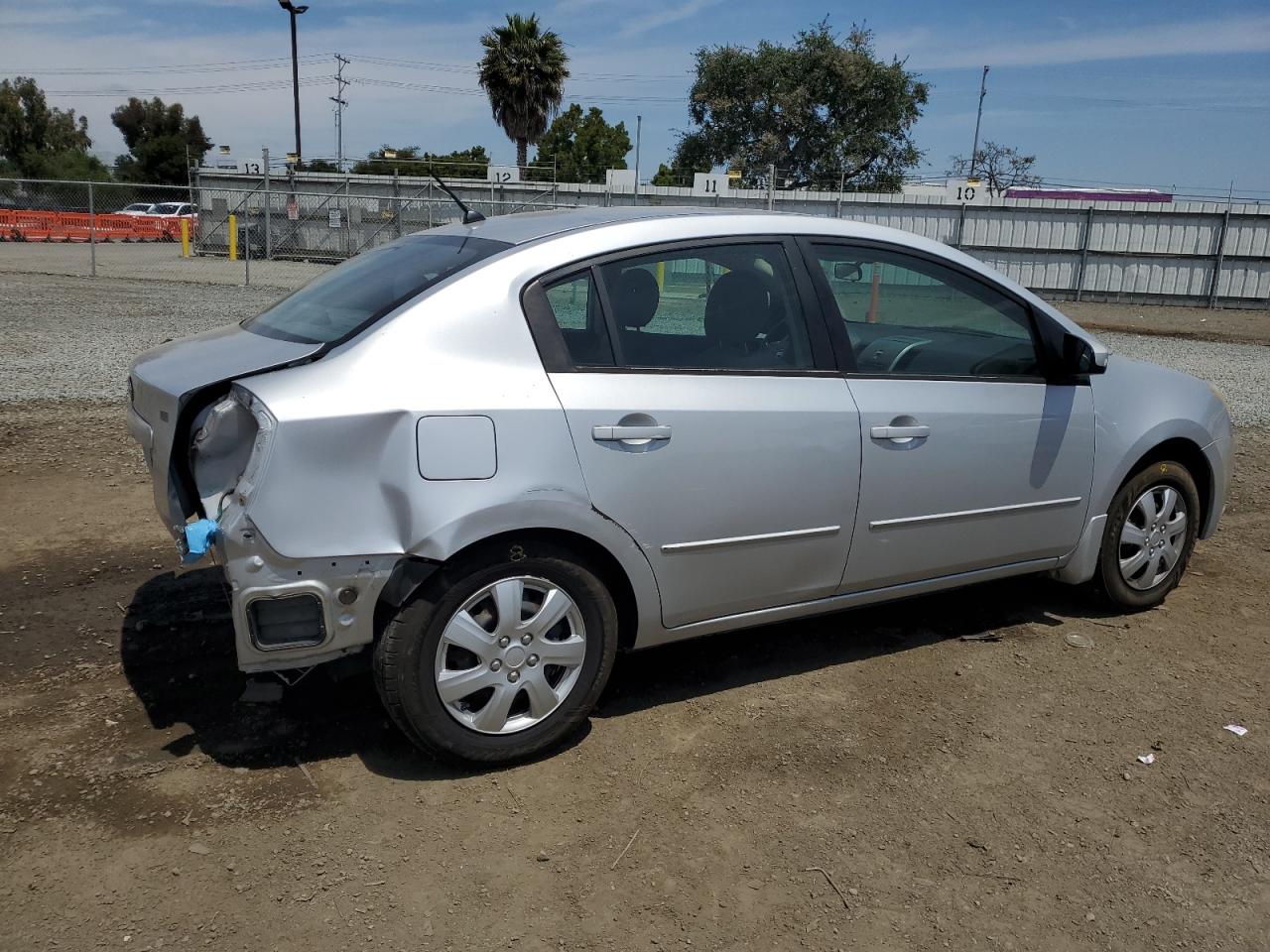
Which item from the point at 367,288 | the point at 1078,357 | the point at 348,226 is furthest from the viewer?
the point at 348,226

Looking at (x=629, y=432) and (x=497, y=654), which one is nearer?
(x=497, y=654)

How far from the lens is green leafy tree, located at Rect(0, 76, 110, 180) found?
183 feet

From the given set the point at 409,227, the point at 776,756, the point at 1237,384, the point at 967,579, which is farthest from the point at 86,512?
the point at 409,227

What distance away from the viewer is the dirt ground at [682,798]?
263 centimetres

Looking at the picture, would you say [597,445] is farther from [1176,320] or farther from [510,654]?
[1176,320]

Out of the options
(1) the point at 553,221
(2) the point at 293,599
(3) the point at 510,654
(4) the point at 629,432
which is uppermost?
(1) the point at 553,221

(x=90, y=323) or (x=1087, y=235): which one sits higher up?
(x=1087, y=235)

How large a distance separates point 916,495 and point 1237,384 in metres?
9.83

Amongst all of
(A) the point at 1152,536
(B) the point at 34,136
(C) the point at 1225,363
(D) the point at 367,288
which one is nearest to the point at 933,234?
(C) the point at 1225,363

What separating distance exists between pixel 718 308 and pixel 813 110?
163 ft

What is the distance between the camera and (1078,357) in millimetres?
4172

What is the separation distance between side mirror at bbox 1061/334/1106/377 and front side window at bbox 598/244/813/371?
1.22 meters

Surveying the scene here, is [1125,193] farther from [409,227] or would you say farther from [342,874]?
[342,874]

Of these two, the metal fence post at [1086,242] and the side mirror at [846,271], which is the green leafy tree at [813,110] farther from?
the side mirror at [846,271]
